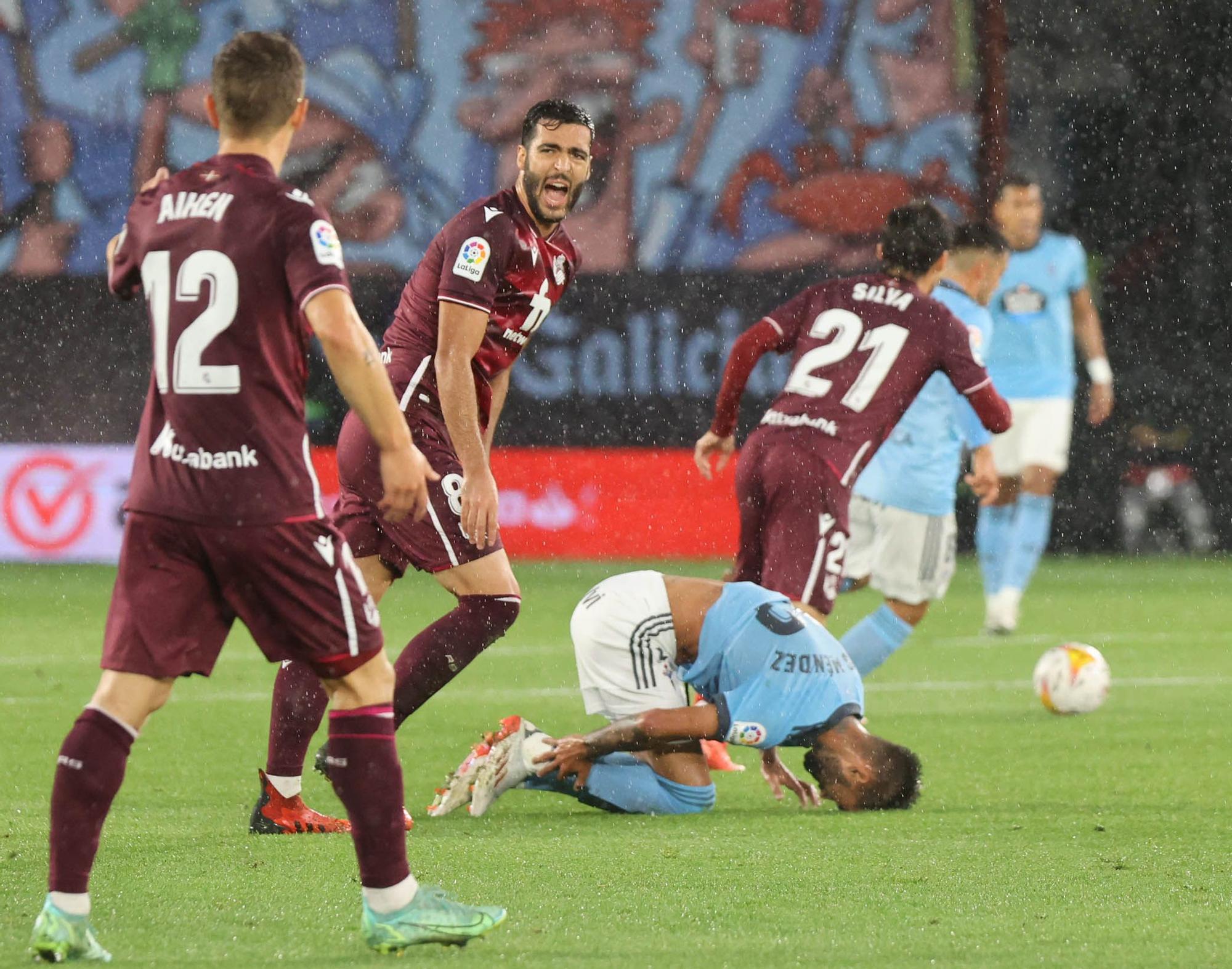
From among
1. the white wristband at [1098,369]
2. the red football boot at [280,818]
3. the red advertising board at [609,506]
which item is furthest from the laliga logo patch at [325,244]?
the red advertising board at [609,506]

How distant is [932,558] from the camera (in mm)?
8102

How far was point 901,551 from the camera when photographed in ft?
26.8

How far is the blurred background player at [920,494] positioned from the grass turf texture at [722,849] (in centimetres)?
39

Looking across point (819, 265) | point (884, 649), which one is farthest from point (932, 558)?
point (819, 265)

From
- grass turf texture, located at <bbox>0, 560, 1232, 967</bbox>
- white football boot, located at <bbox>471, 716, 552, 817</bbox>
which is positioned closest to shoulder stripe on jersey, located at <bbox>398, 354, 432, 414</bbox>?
white football boot, located at <bbox>471, 716, 552, 817</bbox>

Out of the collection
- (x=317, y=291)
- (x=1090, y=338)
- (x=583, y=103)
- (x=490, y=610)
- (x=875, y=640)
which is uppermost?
(x=583, y=103)

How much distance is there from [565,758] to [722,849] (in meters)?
0.67

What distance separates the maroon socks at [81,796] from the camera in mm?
3623

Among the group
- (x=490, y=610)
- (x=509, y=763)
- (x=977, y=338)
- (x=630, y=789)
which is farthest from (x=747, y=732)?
(x=977, y=338)

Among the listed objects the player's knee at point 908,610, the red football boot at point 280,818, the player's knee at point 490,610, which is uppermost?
the player's knee at point 490,610

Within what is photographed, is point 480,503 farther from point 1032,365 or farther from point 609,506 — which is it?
point 609,506

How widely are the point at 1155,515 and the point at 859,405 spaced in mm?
10816

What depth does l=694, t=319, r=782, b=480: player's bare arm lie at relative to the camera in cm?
670

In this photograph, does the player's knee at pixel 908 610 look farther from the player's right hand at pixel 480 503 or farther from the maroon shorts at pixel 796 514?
the player's right hand at pixel 480 503
